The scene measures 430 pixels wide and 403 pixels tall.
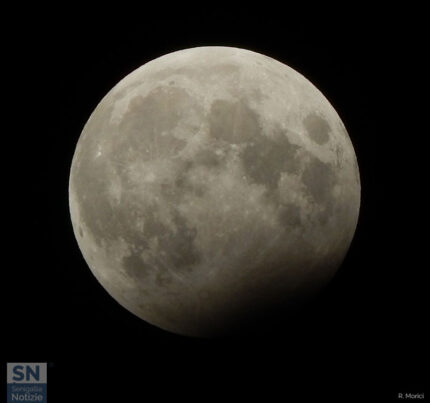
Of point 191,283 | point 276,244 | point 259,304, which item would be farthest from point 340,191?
point 191,283

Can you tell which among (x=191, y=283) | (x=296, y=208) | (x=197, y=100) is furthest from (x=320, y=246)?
(x=197, y=100)

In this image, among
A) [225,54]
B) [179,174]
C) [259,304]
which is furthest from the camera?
[225,54]

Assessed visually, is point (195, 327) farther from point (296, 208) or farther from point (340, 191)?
point (340, 191)

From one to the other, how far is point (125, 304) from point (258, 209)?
4.14ft

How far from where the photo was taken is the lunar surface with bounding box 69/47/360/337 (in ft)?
10.3

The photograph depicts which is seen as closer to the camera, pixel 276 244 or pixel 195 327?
pixel 276 244

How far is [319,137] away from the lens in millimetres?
3418

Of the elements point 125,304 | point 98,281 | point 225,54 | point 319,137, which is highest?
point 225,54

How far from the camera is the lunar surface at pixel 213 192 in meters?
3.14

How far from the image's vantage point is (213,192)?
312 cm

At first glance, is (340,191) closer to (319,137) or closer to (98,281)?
(319,137)

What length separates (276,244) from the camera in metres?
3.21

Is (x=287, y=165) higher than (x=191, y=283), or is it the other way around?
(x=287, y=165)

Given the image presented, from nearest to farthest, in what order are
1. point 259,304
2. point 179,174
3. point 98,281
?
point 179,174, point 259,304, point 98,281
